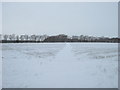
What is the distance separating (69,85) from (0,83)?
3160 millimetres

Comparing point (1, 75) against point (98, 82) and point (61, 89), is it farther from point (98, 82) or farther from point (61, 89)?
point (98, 82)

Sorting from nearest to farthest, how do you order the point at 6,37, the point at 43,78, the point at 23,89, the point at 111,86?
the point at 23,89 < the point at 111,86 < the point at 43,78 < the point at 6,37

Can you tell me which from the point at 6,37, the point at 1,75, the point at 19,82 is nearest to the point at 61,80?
the point at 19,82

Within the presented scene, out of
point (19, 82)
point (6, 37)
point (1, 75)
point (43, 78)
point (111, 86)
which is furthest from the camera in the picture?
point (6, 37)

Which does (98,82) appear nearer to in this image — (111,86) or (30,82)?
(111,86)

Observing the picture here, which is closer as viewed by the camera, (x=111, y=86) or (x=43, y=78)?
(x=111, y=86)

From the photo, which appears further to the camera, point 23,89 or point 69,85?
point 69,85

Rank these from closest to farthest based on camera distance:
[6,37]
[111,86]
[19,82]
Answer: [111,86] → [19,82] → [6,37]

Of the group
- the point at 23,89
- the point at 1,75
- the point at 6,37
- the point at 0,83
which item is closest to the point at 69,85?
the point at 23,89

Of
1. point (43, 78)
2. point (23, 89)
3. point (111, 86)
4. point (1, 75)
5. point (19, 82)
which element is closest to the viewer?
point (23, 89)

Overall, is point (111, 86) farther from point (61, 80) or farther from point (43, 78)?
point (43, 78)

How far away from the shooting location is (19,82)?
7.42 metres

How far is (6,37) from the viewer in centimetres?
13912

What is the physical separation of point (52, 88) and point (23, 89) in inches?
46.7
